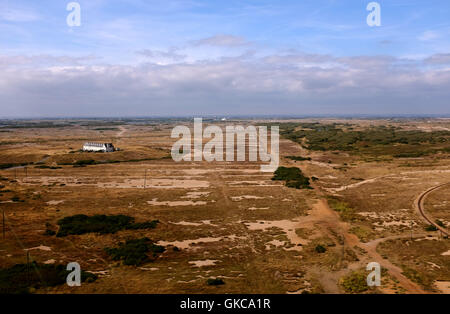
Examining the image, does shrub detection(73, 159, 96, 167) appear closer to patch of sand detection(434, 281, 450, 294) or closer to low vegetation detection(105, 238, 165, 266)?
low vegetation detection(105, 238, 165, 266)

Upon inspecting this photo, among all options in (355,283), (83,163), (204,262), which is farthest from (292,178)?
(83,163)

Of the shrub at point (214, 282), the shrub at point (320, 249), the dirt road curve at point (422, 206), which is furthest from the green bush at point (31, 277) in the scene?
the dirt road curve at point (422, 206)

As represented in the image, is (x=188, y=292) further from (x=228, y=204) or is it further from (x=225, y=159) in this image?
(x=225, y=159)

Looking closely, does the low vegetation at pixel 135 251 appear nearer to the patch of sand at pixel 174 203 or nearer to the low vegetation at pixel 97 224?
the low vegetation at pixel 97 224

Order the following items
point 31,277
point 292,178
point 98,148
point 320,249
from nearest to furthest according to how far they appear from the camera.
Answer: point 31,277 < point 320,249 < point 292,178 < point 98,148

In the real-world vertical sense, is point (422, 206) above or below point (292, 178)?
below

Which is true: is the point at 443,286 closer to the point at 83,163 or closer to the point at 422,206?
the point at 422,206

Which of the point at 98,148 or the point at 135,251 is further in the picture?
the point at 98,148
